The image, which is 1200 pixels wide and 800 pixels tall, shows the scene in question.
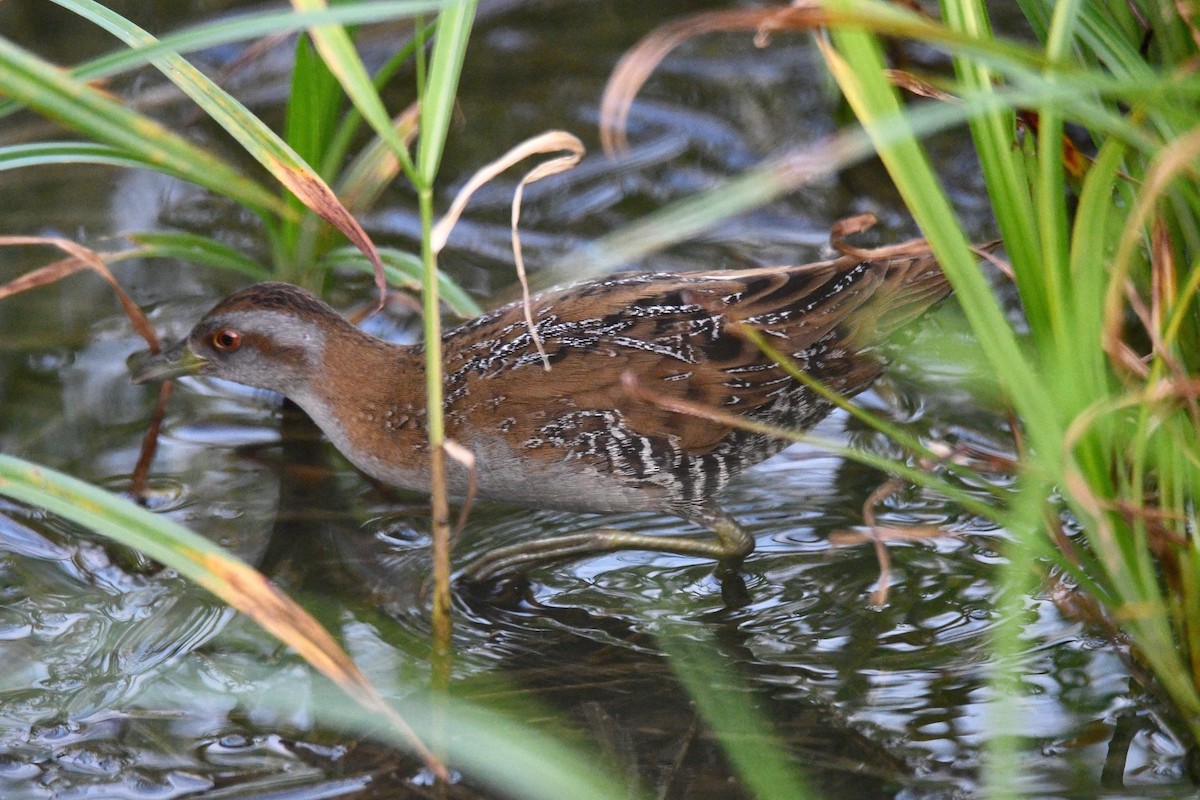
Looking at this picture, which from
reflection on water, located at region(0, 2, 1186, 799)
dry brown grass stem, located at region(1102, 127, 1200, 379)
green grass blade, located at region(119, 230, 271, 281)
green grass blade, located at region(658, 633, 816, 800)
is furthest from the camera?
green grass blade, located at region(119, 230, 271, 281)

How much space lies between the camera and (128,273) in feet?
15.5

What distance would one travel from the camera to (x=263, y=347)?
11.9 ft

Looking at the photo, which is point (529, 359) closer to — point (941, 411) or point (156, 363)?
point (156, 363)

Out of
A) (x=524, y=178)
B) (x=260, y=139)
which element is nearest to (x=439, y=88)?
(x=524, y=178)

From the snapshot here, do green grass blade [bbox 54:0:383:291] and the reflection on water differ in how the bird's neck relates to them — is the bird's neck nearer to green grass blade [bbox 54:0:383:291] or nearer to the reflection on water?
the reflection on water

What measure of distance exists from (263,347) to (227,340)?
0.11m

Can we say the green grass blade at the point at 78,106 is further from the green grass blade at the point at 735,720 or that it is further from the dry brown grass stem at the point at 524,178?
the green grass blade at the point at 735,720

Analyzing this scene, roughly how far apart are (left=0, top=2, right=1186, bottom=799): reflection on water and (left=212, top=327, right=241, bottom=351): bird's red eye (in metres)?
0.45

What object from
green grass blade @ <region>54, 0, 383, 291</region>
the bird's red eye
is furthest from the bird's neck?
green grass blade @ <region>54, 0, 383, 291</region>

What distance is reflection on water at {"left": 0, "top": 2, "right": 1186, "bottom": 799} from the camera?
110 inches

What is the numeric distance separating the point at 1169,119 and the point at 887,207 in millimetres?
2898

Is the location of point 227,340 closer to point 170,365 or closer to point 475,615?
point 170,365

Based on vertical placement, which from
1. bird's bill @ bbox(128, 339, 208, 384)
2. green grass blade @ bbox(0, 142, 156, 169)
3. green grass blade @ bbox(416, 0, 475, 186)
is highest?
green grass blade @ bbox(0, 142, 156, 169)

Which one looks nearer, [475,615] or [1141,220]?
[1141,220]
